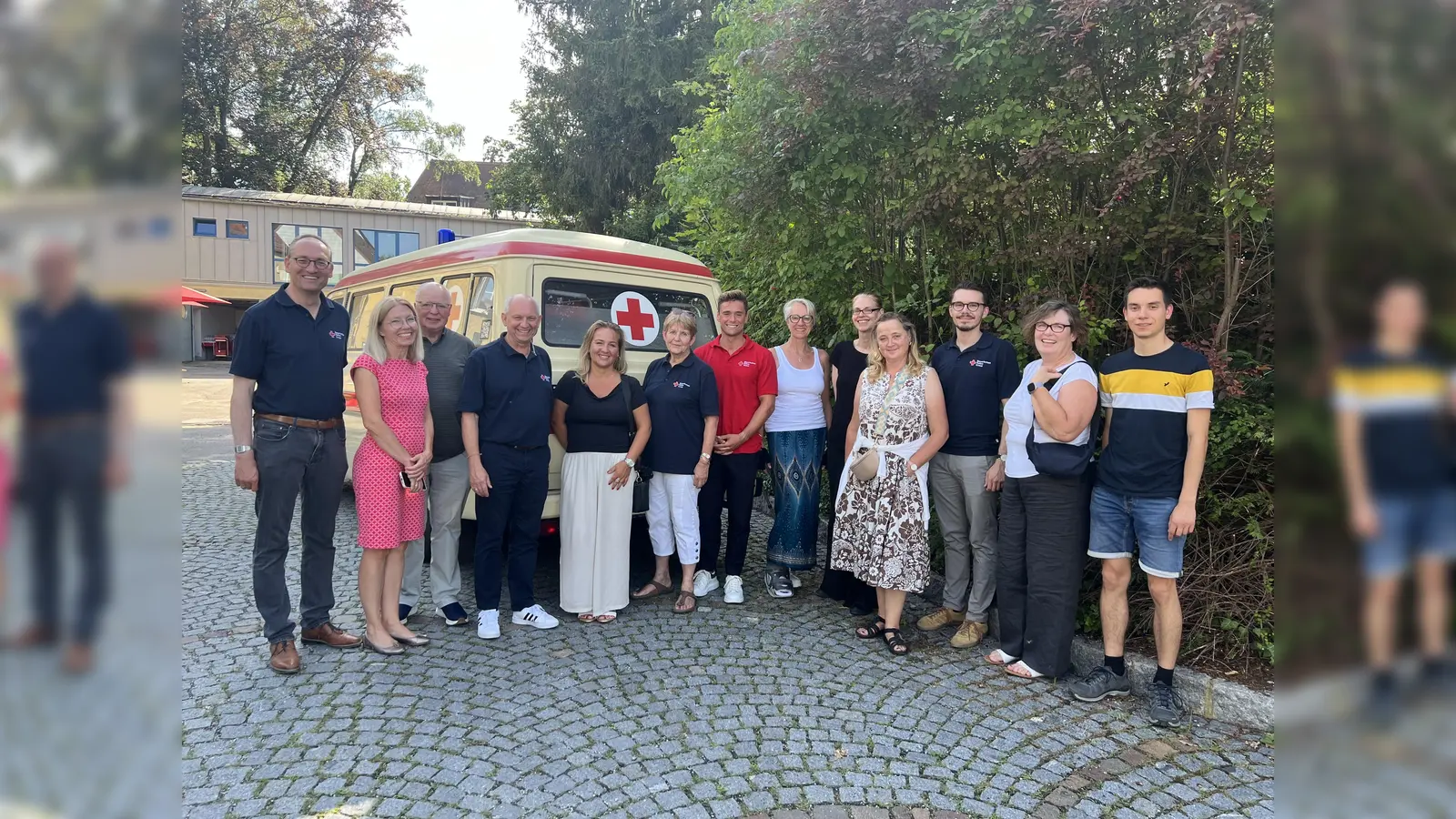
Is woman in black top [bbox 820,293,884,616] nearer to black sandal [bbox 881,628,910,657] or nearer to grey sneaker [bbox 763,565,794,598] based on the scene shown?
grey sneaker [bbox 763,565,794,598]

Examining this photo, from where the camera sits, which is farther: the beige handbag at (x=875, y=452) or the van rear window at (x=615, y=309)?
the van rear window at (x=615, y=309)

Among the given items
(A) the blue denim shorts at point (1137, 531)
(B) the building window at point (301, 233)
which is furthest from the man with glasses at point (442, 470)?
(B) the building window at point (301, 233)

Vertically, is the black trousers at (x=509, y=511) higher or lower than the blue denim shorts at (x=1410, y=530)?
lower

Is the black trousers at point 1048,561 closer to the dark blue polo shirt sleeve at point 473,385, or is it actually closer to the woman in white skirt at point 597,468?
the woman in white skirt at point 597,468

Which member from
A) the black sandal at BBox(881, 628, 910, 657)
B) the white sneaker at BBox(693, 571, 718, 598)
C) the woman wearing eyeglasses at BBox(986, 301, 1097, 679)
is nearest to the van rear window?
the white sneaker at BBox(693, 571, 718, 598)

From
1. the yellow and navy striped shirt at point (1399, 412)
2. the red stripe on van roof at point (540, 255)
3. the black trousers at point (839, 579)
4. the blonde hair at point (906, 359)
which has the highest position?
the red stripe on van roof at point (540, 255)

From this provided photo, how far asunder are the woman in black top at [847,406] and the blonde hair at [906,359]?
0.31 m

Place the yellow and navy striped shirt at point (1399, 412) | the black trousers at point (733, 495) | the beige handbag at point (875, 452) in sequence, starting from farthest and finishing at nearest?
the black trousers at point (733, 495) → the beige handbag at point (875, 452) → the yellow and navy striped shirt at point (1399, 412)

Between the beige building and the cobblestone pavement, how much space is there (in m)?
20.7

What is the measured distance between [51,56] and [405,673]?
3.85 metres

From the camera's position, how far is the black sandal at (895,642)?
13.7 ft

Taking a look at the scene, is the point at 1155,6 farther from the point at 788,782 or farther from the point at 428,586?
the point at 428,586

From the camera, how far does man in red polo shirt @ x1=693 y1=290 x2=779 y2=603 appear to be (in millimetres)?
5000

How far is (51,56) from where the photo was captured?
18.1 inches
